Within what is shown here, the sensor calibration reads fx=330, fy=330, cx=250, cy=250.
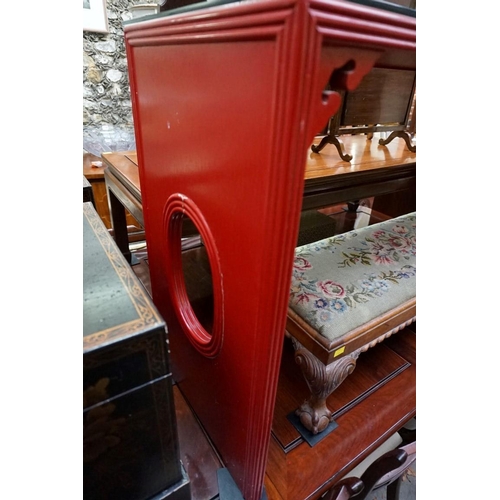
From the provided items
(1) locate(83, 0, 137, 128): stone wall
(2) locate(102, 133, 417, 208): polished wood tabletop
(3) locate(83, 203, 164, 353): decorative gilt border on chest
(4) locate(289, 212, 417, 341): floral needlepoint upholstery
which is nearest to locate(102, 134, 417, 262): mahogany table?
(2) locate(102, 133, 417, 208): polished wood tabletop

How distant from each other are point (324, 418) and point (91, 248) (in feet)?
2.86

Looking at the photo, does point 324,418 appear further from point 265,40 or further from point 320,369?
point 265,40

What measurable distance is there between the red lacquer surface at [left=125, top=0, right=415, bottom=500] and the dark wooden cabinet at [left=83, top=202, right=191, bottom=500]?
18 cm

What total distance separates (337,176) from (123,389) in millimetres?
1034

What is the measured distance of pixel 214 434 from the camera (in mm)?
974

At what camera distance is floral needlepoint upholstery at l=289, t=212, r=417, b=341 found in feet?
3.09

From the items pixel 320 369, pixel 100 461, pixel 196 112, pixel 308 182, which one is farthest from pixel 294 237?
pixel 308 182

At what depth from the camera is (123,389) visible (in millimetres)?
484

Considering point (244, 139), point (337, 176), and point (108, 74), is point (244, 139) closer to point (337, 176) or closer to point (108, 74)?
point (337, 176)

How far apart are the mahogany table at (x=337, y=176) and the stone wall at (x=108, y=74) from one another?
124 centimetres

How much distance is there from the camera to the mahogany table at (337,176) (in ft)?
4.06

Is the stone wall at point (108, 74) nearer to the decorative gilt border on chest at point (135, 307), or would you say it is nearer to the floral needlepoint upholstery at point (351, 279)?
the floral needlepoint upholstery at point (351, 279)

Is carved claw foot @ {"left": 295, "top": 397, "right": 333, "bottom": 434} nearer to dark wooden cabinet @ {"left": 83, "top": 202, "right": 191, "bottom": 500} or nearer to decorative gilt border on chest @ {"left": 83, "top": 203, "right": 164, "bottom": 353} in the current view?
dark wooden cabinet @ {"left": 83, "top": 202, "right": 191, "bottom": 500}

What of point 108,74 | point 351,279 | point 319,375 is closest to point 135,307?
point 319,375
